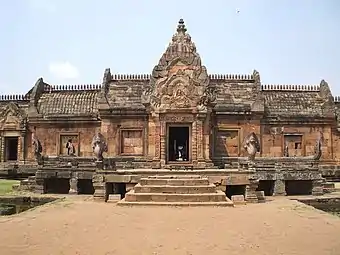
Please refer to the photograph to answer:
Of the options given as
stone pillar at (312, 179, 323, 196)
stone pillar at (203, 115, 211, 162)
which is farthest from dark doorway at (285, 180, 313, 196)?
stone pillar at (203, 115, 211, 162)

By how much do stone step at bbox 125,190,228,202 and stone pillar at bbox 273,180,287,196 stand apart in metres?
5.55

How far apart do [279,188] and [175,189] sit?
653cm

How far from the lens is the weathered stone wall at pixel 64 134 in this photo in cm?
2791

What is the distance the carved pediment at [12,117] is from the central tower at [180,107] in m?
11.1

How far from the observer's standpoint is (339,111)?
29250 millimetres

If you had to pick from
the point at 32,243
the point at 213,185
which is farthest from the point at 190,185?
the point at 32,243

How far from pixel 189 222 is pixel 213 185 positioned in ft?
19.0

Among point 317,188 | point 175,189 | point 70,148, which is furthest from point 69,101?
point 317,188

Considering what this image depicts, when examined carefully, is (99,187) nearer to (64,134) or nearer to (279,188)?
(279,188)

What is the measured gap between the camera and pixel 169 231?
1054 centimetres

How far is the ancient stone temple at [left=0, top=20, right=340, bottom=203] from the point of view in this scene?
2128 centimetres

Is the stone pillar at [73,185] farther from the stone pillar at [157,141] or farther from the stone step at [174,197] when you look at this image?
the stone step at [174,197]

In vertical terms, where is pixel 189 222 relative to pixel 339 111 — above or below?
below

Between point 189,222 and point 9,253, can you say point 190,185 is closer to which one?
point 189,222
